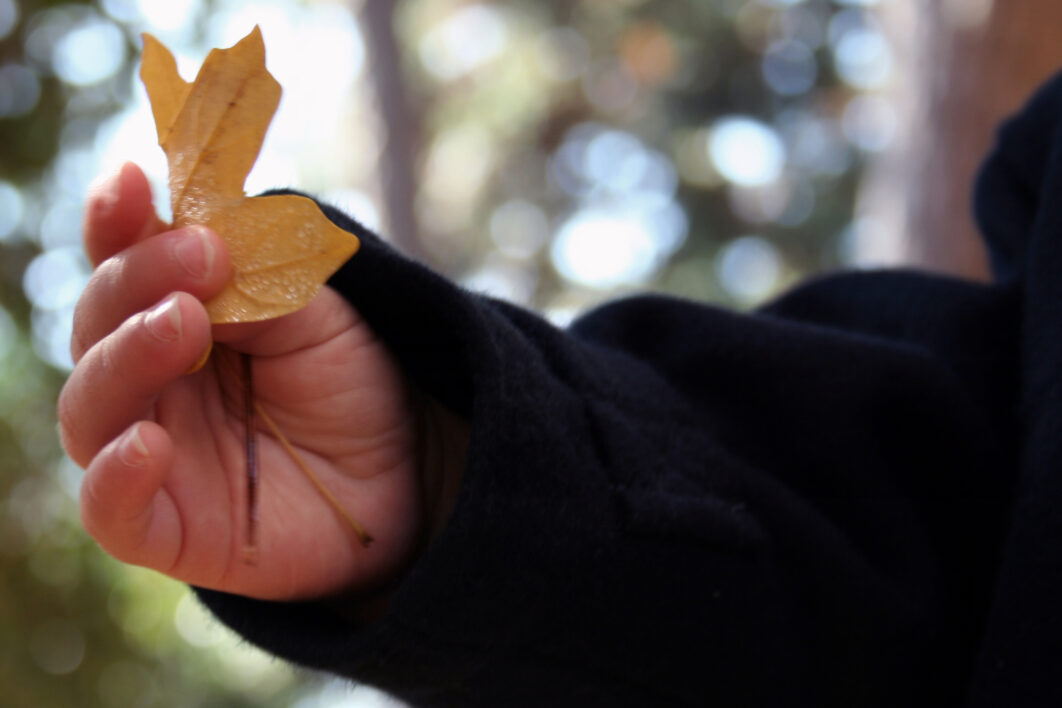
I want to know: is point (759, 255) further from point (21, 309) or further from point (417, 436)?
point (417, 436)

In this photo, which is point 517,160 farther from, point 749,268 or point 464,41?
point 749,268

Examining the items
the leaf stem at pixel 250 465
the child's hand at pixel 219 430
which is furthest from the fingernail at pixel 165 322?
the leaf stem at pixel 250 465

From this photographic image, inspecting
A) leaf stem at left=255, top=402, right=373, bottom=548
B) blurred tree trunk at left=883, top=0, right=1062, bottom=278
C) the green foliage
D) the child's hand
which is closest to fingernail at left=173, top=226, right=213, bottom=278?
the child's hand

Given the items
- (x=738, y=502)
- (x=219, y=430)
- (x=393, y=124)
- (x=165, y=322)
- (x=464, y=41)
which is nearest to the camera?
(x=165, y=322)

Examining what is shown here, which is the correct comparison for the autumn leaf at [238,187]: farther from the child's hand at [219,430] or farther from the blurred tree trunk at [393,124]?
the blurred tree trunk at [393,124]

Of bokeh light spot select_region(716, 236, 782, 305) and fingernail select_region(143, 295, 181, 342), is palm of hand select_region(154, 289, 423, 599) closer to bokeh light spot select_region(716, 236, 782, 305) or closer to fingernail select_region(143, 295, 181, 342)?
fingernail select_region(143, 295, 181, 342)

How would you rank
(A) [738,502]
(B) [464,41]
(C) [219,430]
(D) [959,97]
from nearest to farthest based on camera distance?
(C) [219,430] < (A) [738,502] < (D) [959,97] < (B) [464,41]


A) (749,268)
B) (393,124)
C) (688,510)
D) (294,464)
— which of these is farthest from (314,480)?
(749,268)
